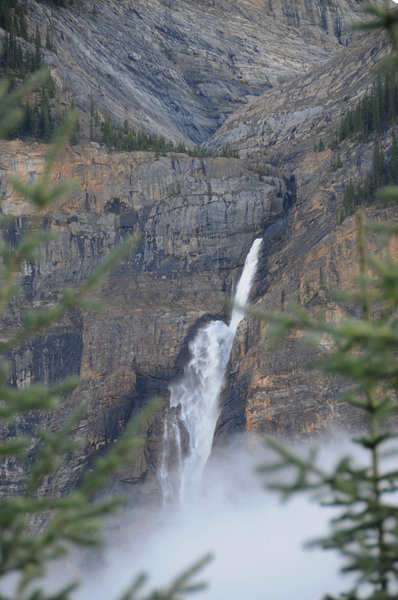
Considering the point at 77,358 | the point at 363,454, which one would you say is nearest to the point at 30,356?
the point at 77,358

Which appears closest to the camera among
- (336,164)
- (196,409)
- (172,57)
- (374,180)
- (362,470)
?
(362,470)

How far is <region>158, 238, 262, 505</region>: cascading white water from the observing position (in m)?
79.1

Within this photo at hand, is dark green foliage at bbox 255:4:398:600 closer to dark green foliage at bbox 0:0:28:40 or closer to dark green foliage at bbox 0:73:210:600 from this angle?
dark green foliage at bbox 0:73:210:600

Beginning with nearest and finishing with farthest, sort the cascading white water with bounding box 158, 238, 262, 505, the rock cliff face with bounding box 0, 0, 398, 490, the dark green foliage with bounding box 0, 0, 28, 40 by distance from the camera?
the rock cliff face with bounding box 0, 0, 398, 490 → the cascading white water with bounding box 158, 238, 262, 505 → the dark green foliage with bounding box 0, 0, 28, 40

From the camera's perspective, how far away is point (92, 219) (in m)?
92.2

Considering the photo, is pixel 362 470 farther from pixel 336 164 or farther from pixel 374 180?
pixel 336 164

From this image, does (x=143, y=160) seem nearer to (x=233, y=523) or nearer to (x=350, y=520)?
(x=233, y=523)

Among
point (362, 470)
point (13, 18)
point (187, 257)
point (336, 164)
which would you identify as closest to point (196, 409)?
point (187, 257)

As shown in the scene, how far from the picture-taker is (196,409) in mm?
81875

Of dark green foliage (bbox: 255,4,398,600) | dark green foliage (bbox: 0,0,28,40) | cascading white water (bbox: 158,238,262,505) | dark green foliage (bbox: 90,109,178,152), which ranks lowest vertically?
cascading white water (bbox: 158,238,262,505)

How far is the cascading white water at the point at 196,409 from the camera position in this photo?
79062mm

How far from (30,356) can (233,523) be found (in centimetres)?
2703

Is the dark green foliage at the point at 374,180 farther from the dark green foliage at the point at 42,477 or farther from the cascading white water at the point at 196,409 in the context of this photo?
the dark green foliage at the point at 42,477

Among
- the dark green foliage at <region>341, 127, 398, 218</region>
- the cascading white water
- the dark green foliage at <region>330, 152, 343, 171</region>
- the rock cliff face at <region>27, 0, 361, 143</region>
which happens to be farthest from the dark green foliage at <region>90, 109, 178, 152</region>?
the dark green foliage at <region>341, 127, 398, 218</region>
